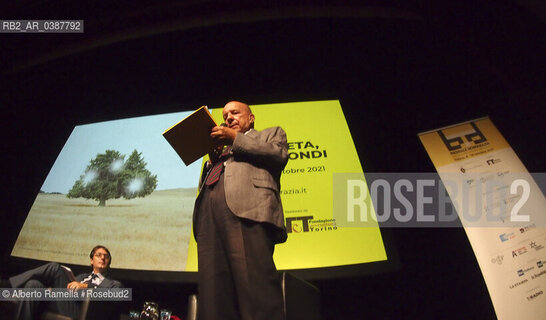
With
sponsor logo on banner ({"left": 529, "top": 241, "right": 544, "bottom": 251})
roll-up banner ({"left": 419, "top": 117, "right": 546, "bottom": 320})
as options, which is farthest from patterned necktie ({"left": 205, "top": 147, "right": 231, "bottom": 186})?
sponsor logo on banner ({"left": 529, "top": 241, "right": 544, "bottom": 251})

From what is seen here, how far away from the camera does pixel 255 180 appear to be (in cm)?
130

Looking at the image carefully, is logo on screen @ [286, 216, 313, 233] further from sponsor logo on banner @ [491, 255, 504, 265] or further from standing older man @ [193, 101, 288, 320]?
sponsor logo on banner @ [491, 255, 504, 265]

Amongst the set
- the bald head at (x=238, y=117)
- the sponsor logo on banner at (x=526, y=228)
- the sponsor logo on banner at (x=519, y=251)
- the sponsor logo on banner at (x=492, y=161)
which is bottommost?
the sponsor logo on banner at (x=519, y=251)

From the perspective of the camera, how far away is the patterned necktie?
1.37m

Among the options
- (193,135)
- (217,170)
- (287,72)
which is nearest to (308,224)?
(217,170)

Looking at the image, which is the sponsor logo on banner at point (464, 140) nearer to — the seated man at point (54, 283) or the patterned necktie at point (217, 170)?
the patterned necktie at point (217, 170)

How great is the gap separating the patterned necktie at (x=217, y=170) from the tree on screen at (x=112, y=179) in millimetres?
1575

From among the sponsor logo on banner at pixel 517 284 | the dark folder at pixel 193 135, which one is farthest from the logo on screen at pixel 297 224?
the sponsor logo on banner at pixel 517 284

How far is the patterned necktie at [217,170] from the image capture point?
1373 mm

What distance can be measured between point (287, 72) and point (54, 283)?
9.20 ft

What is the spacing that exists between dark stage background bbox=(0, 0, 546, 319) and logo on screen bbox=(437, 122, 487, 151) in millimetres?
255

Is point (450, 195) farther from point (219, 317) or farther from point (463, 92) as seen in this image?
point (219, 317)

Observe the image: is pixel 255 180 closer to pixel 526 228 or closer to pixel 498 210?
pixel 498 210

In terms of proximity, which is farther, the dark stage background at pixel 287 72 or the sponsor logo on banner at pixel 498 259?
the dark stage background at pixel 287 72
